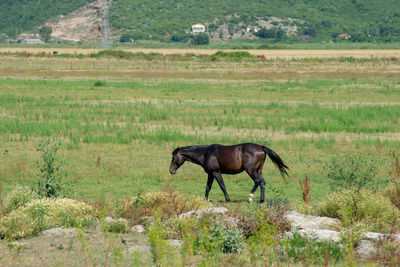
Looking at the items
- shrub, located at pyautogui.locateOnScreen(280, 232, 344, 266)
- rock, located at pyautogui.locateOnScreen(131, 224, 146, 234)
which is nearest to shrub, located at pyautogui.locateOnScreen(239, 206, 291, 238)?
shrub, located at pyautogui.locateOnScreen(280, 232, 344, 266)

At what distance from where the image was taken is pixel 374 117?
102 feet

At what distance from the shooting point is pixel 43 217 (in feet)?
38.3

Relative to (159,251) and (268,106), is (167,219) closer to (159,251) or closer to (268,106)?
(159,251)

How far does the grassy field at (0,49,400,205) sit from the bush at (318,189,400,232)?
215 centimetres

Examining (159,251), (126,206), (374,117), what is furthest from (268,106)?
(159,251)

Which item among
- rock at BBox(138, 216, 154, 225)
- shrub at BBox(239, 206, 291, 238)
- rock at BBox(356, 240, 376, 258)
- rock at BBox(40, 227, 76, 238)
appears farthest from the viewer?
rock at BBox(138, 216, 154, 225)

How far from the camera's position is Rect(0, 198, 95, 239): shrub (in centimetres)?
1123

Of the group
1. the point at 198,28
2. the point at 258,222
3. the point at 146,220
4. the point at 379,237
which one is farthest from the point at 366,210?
the point at 198,28

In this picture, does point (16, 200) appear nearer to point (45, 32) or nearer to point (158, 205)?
point (158, 205)

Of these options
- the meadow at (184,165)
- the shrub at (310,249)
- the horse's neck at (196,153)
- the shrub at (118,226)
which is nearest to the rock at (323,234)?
the shrub at (310,249)

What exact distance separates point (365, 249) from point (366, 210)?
1.79 metres

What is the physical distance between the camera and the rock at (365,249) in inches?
399

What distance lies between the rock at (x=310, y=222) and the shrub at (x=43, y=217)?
12.1 feet

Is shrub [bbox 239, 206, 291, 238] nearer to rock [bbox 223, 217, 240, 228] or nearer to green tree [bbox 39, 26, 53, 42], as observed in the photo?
rock [bbox 223, 217, 240, 228]
